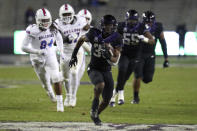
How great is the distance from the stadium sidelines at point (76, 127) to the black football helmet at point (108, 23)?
4.83ft

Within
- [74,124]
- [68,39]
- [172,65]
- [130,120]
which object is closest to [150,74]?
[68,39]

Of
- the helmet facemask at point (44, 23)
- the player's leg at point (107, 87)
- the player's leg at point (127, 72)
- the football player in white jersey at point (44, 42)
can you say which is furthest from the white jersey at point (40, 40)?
the player's leg at point (107, 87)

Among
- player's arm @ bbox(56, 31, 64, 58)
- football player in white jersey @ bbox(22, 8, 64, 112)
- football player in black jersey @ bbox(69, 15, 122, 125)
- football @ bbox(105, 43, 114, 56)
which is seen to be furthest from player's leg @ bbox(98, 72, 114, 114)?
player's arm @ bbox(56, 31, 64, 58)

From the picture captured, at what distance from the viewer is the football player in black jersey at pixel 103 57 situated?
29.8 ft

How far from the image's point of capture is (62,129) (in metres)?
8.53

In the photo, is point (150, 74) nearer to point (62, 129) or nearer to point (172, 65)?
point (62, 129)

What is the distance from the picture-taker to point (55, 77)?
37.0 ft

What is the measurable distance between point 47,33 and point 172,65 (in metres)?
15.7

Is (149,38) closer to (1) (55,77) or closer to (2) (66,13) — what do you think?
(2) (66,13)

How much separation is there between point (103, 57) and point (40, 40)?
2625 mm

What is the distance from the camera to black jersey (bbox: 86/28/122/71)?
9219 mm

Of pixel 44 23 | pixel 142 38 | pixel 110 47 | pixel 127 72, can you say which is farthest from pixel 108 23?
pixel 127 72

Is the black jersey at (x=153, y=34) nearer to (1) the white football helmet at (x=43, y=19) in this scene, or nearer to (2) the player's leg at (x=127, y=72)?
(2) the player's leg at (x=127, y=72)

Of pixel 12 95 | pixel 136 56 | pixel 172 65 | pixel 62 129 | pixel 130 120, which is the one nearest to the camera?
pixel 62 129
